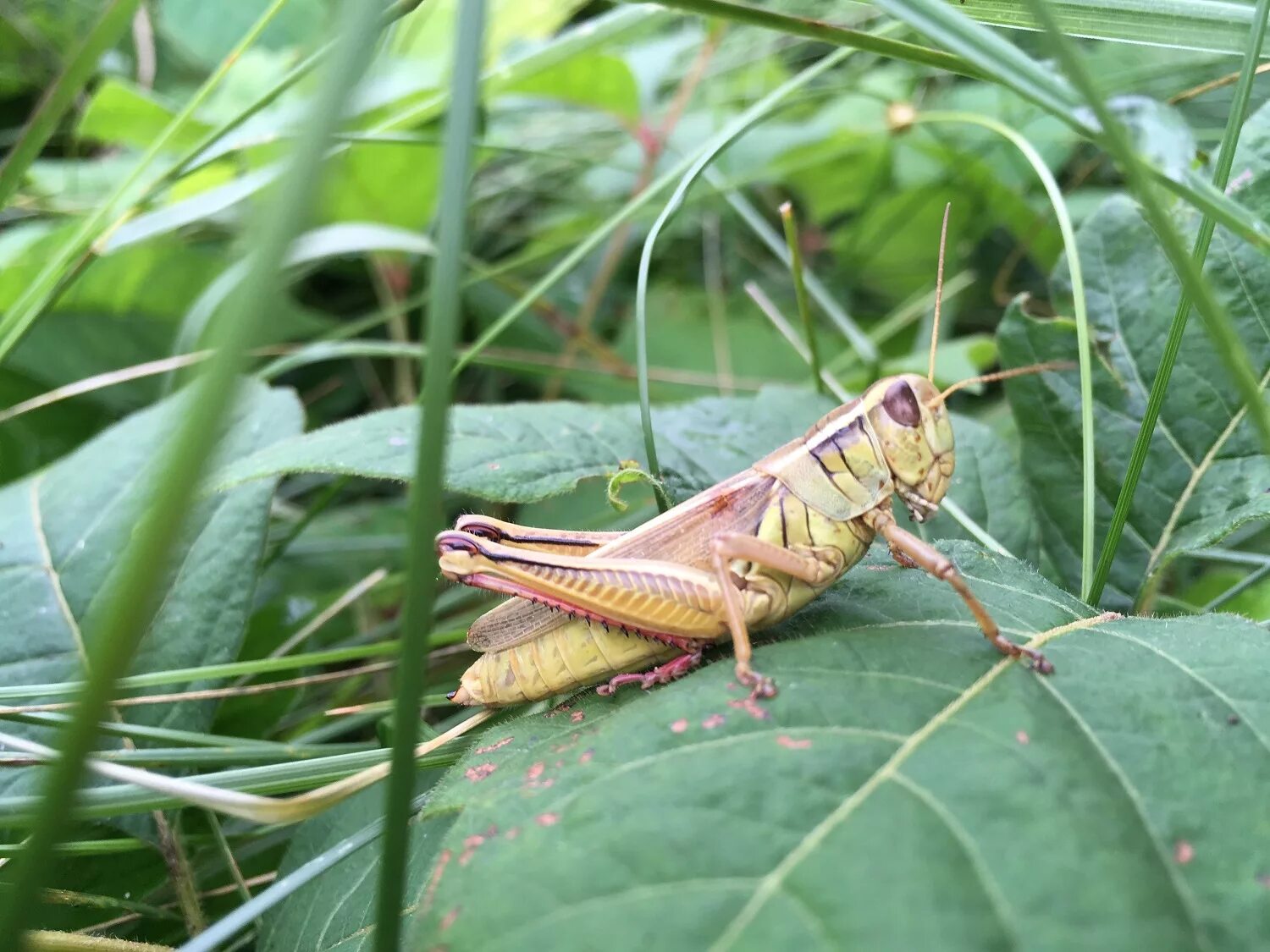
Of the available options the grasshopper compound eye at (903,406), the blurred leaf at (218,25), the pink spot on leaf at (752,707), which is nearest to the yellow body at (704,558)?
the grasshopper compound eye at (903,406)

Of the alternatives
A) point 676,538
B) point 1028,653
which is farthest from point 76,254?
point 1028,653

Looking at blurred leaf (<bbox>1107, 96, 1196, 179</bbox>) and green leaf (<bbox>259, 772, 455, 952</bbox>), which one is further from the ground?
blurred leaf (<bbox>1107, 96, 1196, 179</bbox>)

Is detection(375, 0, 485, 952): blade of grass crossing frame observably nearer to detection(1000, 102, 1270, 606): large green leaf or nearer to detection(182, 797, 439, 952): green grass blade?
detection(182, 797, 439, 952): green grass blade

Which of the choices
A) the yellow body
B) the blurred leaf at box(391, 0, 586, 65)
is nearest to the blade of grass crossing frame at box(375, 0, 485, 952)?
the yellow body

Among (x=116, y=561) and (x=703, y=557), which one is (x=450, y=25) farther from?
(x=703, y=557)

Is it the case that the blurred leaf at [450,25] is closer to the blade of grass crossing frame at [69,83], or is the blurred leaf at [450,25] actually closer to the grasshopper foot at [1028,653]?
the blade of grass crossing frame at [69,83]

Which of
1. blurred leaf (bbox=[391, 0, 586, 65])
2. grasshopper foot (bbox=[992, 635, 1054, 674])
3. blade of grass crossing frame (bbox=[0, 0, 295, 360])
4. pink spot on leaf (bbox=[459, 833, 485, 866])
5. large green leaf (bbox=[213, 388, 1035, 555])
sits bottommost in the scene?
grasshopper foot (bbox=[992, 635, 1054, 674])
